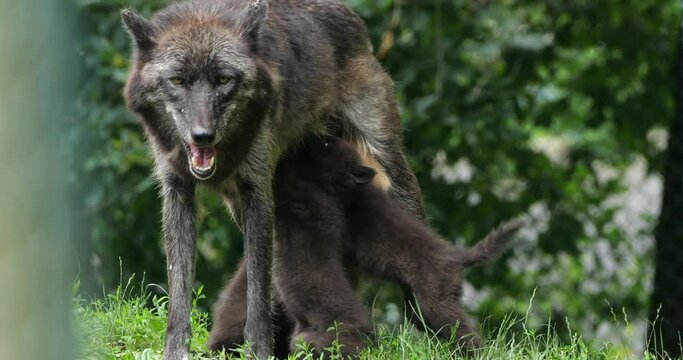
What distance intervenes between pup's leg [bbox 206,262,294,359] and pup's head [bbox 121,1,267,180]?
0.77 meters

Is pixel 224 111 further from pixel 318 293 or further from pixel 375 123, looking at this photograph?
pixel 375 123

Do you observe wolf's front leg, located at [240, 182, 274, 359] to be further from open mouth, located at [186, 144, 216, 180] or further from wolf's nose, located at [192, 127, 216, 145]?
wolf's nose, located at [192, 127, 216, 145]

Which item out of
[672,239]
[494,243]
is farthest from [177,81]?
[672,239]

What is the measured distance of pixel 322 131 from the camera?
232 inches

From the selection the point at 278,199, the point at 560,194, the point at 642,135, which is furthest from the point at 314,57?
the point at 642,135

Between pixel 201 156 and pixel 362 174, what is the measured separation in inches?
44.6

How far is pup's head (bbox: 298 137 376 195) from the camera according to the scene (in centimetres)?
550

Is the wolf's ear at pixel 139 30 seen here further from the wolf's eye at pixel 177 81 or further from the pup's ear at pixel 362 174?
the pup's ear at pixel 362 174

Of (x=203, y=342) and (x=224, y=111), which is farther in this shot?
(x=203, y=342)

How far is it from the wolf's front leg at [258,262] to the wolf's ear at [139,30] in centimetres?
83

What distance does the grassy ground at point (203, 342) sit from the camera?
4.59 m

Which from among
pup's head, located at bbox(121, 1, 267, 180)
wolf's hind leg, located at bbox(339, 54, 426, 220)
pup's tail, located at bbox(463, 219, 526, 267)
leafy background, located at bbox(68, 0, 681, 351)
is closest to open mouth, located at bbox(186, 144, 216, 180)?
pup's head, located at bbox(121, 1, 267, 180)

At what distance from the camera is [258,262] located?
494 cm

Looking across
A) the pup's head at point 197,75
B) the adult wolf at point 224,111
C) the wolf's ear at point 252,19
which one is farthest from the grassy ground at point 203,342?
the wolf's ear at point 252,19
